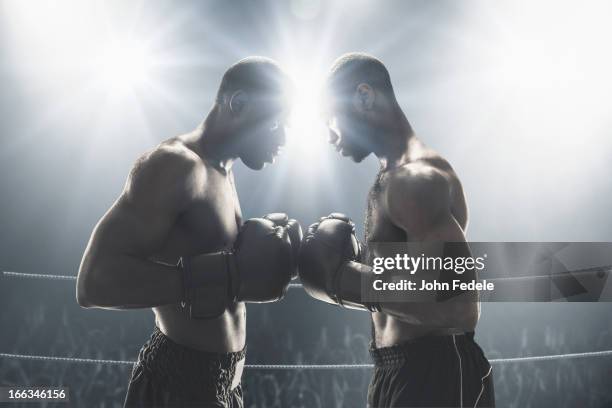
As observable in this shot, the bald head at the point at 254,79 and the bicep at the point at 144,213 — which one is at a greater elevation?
the bald head at the point at 254,79

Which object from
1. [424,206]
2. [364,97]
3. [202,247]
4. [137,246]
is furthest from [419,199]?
[137,246]

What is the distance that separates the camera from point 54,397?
322cm

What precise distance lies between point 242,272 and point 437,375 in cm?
60

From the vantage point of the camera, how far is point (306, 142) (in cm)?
366

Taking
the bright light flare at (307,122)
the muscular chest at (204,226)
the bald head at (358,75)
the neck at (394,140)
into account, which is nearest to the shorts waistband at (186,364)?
the muscular chest at (204,226)

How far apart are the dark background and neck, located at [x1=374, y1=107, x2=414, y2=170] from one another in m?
1.92

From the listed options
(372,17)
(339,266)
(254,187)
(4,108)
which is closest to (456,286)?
(339,266)

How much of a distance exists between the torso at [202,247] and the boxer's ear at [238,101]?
207 mm

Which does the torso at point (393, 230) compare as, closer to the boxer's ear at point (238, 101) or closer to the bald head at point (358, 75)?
the bald head at point (358, 75)

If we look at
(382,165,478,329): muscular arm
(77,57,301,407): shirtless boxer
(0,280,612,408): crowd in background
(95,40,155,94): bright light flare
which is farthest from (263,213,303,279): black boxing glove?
(95,40,155,94): bright light flare

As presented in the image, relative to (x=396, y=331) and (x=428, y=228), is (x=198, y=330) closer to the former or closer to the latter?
(x=396, y=331)

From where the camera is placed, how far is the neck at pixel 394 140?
167 centimetres

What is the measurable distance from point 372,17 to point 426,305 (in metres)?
2.74

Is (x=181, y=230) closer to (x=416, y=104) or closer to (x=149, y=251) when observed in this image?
(x=149, y=251)
